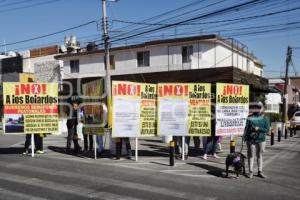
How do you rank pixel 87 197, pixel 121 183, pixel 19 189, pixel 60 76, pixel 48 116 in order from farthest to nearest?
pixel 60 76 < pixel 48 116 < pixel 121 183 < pixel 19 189 < pixel 87 197

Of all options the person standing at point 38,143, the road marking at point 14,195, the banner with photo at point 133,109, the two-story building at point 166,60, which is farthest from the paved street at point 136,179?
the two-story building at point 166,60

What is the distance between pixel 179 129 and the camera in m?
13.1

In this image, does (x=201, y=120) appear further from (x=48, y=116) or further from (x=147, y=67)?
(x=147, y=67)

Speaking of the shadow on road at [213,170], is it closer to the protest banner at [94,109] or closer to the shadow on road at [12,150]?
the protest banner at [94,109]

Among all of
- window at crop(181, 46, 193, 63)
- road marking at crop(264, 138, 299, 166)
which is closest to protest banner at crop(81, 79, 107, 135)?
road marking at crop(264, 138, 299, 166)

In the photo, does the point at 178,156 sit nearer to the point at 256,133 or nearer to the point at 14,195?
the point at 256,133

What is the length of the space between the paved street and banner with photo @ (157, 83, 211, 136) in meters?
1.01

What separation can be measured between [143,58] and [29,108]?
869 inches

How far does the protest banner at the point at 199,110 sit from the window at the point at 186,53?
1971 cm

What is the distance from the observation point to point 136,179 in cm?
1002

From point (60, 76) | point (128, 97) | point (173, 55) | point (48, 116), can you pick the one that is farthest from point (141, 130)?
point (60, 76)

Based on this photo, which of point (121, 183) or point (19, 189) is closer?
point (19, 189)

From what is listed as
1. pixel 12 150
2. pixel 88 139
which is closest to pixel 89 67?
pixel 88 139

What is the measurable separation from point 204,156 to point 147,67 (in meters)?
22.2
